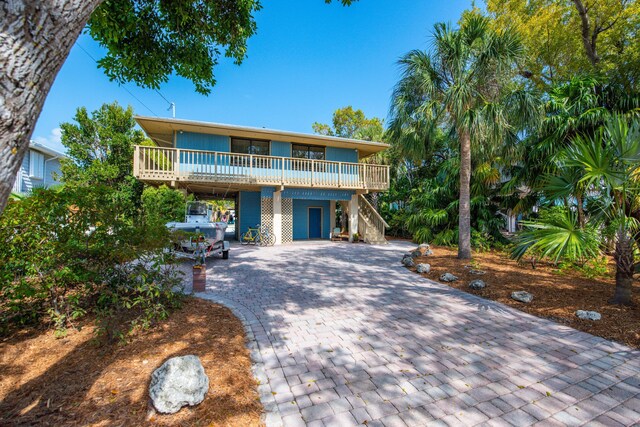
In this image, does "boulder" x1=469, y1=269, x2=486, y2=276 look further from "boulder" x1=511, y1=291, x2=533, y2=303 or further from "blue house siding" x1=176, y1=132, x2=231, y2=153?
"blue house siding" x1=176, y1=132, x2=231, y2=153

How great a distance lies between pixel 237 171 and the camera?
12.6 m

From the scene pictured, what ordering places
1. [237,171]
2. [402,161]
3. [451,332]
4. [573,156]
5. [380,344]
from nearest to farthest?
1. [380,344]
2. [451,332]
3. [573,156]
4. [237,171]
5. [402,161]

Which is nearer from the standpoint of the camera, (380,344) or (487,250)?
(380,344)

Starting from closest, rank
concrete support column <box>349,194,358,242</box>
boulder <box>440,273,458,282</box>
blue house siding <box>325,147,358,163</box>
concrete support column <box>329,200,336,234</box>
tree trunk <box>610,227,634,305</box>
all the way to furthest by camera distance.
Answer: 1. tree trunk <box>610,227,634,305</box>
2. boulder <box>440,273,458,282</box>
3. concrete support column <box>349,194,358,242</box>
4. blue house siding <box>325,147,358,163</box>
5. concrete support column <box>329,200,336,234</box>

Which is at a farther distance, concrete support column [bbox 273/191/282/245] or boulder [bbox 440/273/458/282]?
concrete support column [bbox 273/191/282/245]

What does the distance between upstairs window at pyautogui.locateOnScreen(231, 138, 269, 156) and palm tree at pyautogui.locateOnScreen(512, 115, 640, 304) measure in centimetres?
1272

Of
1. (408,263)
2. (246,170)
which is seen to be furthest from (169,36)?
(408,263)

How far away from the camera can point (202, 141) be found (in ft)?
43.3

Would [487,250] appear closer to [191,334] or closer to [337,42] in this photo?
[337,42]

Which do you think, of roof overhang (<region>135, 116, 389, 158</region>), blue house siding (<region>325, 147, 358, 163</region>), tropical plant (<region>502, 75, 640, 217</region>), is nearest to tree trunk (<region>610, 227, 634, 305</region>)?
tropical plant (<region>502, 75, 640, 217</region>)

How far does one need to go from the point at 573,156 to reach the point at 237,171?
11591 mm

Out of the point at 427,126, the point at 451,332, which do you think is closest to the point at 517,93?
the point at 427,126

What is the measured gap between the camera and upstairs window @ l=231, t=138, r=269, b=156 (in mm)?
14016

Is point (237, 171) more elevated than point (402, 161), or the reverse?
point (402, 161)
